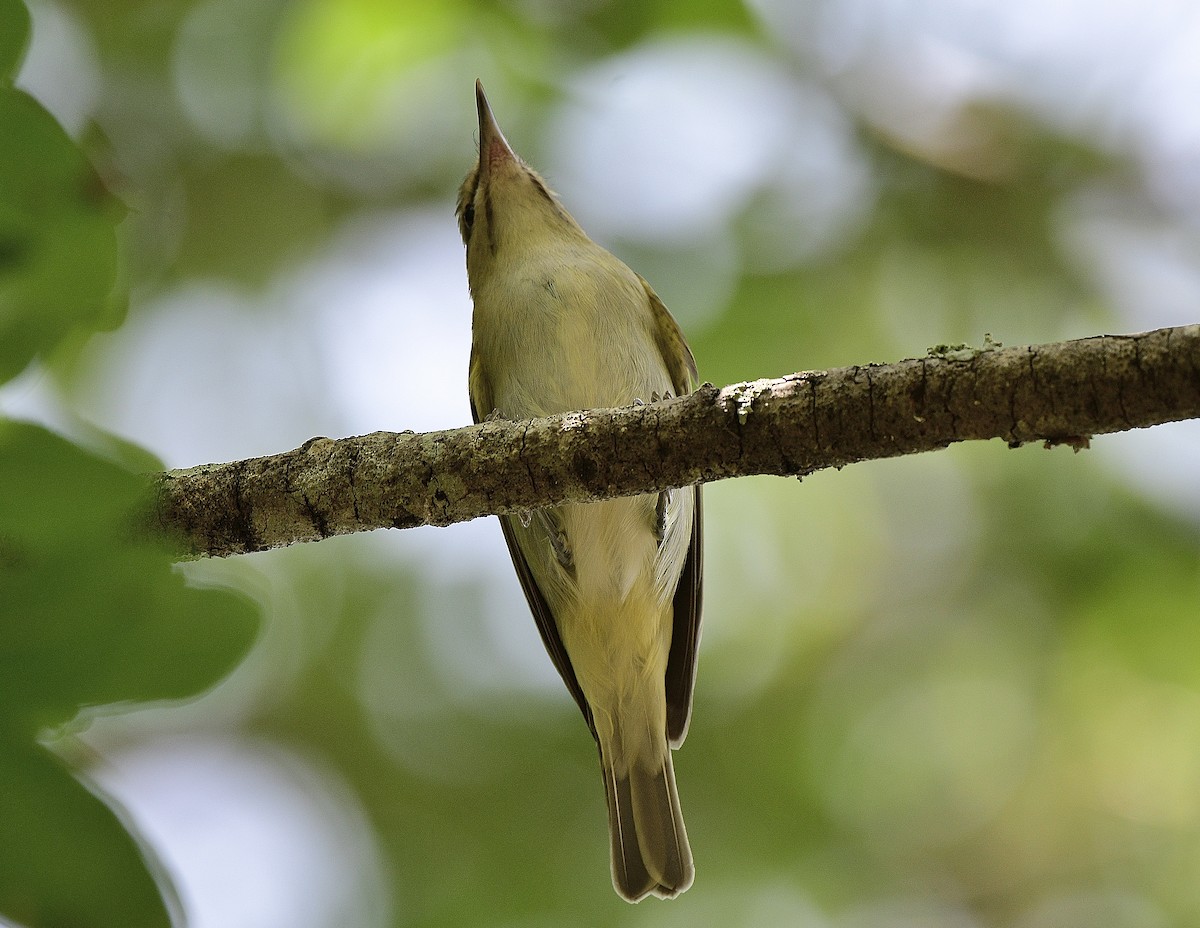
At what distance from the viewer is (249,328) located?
7.06 metres

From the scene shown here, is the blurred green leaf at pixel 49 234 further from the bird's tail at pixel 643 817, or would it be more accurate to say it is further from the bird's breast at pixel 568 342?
the bird's tail at pixel 643 817

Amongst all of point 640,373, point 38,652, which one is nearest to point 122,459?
point 38,652

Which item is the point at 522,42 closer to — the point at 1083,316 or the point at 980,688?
the point at 1083,316

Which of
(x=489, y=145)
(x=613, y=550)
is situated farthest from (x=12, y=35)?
(x=489, y=145)

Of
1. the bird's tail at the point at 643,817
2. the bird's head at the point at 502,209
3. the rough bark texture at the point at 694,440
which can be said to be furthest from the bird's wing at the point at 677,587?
the rough bark texture at the point at 694,440

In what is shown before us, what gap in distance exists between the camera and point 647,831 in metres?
4.73

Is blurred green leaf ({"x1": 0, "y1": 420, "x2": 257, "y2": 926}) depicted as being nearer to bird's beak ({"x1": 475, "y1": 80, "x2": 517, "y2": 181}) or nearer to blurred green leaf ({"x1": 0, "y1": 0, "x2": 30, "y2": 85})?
blurred green leaf ({"x1": 0, "y1": 0, "x2": 30, "y2": 85})

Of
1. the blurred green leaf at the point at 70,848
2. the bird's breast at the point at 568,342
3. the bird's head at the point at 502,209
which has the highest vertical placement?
the bird's head at the point at 502,209

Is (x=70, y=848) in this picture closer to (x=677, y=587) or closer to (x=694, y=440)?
(x=694, y=440)

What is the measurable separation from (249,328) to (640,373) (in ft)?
11.4

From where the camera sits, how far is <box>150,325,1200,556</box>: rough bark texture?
2.24 metres

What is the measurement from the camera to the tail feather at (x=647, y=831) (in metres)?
4.67

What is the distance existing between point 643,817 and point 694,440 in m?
2.60

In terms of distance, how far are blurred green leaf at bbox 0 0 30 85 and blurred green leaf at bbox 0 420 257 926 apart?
333 millimetres
